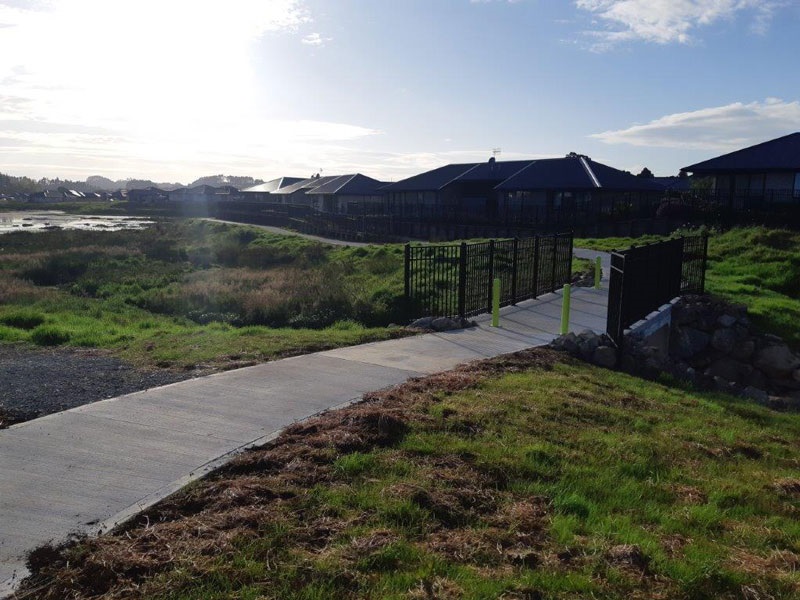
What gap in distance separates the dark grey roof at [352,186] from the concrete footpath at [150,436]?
65827 mm

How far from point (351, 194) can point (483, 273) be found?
2307 inches

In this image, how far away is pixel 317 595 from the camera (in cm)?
378

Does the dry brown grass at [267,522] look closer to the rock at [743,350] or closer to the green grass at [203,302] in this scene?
the green grass at [203,302]

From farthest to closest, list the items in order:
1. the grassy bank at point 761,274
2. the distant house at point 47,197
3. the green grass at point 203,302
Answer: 1. the distant house at point 47,197
2. the grassy bank at point 761,274
3. the green grass at point 203,302

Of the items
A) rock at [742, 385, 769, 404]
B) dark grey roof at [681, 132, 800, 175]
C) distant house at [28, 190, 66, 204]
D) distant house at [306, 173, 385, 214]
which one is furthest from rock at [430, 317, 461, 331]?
distant house at [28, 190, 66, 204]

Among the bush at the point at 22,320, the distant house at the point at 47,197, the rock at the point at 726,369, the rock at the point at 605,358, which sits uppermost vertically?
the distant house at the point at 47,197

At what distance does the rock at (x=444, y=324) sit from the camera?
13.2 m

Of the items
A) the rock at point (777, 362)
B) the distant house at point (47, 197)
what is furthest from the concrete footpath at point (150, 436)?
the distant house at point (47, 197)

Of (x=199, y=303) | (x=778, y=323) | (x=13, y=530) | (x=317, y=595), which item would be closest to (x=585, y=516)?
(x=317, y=595)

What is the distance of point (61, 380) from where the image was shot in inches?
345

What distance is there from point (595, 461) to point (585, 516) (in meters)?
1.22

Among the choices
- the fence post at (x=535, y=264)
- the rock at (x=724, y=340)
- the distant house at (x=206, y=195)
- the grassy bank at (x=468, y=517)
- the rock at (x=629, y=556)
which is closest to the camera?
the grassy bank at (x=468, y=517)

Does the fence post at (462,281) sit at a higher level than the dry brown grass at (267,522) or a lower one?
higher

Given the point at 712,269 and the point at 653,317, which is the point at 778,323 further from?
the point at 712,269
